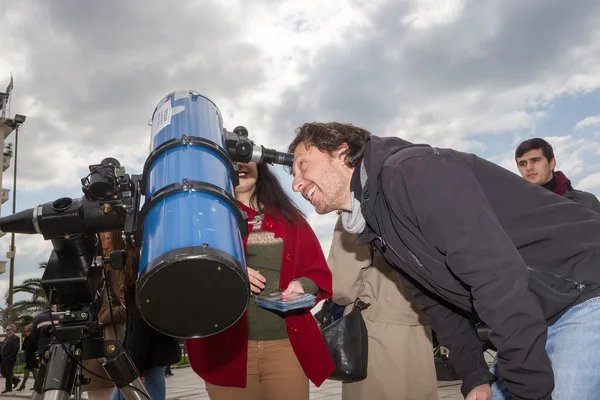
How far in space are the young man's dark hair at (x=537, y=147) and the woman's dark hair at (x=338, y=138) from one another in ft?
8.11

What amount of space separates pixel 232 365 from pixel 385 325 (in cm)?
101

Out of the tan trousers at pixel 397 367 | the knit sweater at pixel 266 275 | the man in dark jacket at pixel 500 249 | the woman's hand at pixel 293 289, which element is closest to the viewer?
the man in dark jacket at pixel 500 249

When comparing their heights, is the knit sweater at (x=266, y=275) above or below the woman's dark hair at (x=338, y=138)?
below

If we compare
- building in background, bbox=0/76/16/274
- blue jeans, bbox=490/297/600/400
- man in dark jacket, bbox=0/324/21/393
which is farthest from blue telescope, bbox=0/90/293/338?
building in background, bbox=0/76/16/274

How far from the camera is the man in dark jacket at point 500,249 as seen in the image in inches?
69.7

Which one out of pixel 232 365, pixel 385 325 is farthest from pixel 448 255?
pixel 385 325

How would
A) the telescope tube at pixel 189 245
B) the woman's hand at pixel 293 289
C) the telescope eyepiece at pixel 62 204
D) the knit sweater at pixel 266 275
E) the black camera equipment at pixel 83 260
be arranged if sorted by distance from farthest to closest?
the knit sweater at pixel 266 275 → the woman's hand at pixel 293 289 → the telescope eyepiece at pixel 62 204 → the black camera equipment at pixel 83 260 → the telescope tube at pixel 189 245

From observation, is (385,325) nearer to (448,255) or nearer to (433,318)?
(433,318)

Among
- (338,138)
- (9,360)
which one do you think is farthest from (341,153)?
(9,360)

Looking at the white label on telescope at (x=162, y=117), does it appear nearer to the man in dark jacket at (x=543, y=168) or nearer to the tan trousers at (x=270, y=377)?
the tan trousers at (x=270, y=377)

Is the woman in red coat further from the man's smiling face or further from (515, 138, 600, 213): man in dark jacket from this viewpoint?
Result: (515, 138, 600, 213): man in dark jacket

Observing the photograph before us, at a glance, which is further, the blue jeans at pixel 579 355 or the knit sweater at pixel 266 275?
the knit sweater at pixel 266 275

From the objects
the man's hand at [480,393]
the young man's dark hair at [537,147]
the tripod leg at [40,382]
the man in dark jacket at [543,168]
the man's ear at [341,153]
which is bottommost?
the man's hand at [480,393]

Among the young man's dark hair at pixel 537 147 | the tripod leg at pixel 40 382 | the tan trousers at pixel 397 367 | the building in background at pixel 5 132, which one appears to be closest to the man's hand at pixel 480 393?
the tan trousers at pixel 397 367
